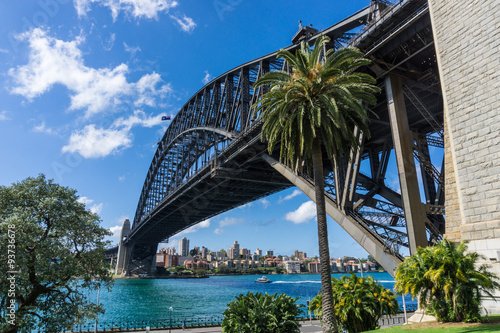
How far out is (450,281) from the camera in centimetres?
1204

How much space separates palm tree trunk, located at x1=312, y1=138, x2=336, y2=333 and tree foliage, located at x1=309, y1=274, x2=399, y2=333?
2471 millimetres

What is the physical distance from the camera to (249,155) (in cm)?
4012

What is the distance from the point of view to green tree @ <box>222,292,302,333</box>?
1536cm

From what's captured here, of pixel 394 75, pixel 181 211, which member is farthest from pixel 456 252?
pixel 181 211

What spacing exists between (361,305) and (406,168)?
7593 mm

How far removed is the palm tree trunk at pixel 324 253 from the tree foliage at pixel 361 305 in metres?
2.47

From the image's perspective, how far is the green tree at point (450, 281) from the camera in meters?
12.0

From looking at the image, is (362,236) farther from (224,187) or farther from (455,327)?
(224,187)

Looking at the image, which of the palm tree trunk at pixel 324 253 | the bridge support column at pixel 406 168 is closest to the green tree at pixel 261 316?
the palm tree trunk at pixel 324 253

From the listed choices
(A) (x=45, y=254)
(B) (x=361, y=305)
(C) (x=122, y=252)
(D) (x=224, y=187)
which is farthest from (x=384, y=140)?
(C) (x=122, y=252)

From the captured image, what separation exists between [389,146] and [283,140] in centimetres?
1458

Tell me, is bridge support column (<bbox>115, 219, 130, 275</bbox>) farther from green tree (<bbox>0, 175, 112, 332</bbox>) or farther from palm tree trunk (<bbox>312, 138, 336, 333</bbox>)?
palm tree trunk (<bbox>312, 138, 336, 333</bbox>)

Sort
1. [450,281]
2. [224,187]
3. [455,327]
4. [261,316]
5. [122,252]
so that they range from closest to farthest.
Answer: [455,327]
[450,281]
[261,316]
[224,187]
[122,252]

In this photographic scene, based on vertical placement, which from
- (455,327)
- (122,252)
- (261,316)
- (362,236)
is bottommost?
(261,316)
